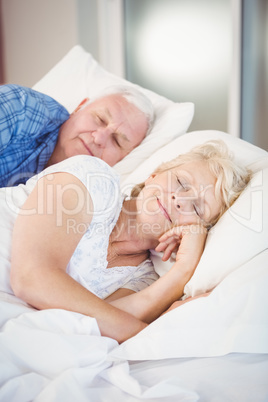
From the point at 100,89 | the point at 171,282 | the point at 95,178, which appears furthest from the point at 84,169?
the point at 100,89

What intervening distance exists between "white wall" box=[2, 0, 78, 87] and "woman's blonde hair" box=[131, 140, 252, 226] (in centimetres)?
222

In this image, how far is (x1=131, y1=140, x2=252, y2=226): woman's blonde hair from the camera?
115 centimetres

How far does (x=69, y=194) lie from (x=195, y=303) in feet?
1.22

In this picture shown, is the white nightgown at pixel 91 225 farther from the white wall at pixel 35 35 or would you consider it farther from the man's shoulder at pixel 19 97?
the white wall at pixel 35 35

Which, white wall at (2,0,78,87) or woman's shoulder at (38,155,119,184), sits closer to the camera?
woman's shoulder at (38,155,119,184)

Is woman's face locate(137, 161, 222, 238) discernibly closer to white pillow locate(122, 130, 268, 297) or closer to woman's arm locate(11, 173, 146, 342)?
white pillow locate(122, 130, 268, 297)

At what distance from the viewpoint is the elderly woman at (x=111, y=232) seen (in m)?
0.90

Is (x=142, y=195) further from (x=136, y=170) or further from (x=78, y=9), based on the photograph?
(x=78, y=9)

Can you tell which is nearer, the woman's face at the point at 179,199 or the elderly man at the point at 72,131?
the woman's face at the point at 179,199

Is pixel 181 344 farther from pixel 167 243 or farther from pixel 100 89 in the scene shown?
pixel 100 89

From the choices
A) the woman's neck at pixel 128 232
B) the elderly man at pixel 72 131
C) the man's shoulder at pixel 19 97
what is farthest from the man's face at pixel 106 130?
the woman's neck at pixel 128 232

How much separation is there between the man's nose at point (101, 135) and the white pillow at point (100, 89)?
11 centimetres

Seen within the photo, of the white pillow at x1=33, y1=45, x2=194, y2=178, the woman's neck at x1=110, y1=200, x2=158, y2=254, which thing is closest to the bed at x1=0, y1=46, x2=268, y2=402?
the woman's neck at x1=110, y1=200, x2=158, y2=254

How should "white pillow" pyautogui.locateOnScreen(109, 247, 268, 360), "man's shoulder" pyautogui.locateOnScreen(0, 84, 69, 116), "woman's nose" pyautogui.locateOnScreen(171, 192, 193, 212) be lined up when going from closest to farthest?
"white pillow" pyautogui.locateOnScreen(109, 247, 268, 360)
"woman's nose" pyautogui.locateOnScreen(171, 192, 193, 212)
"man's shoulder" pyautogui.locateOnScreen(0, 84, 69, 116)
